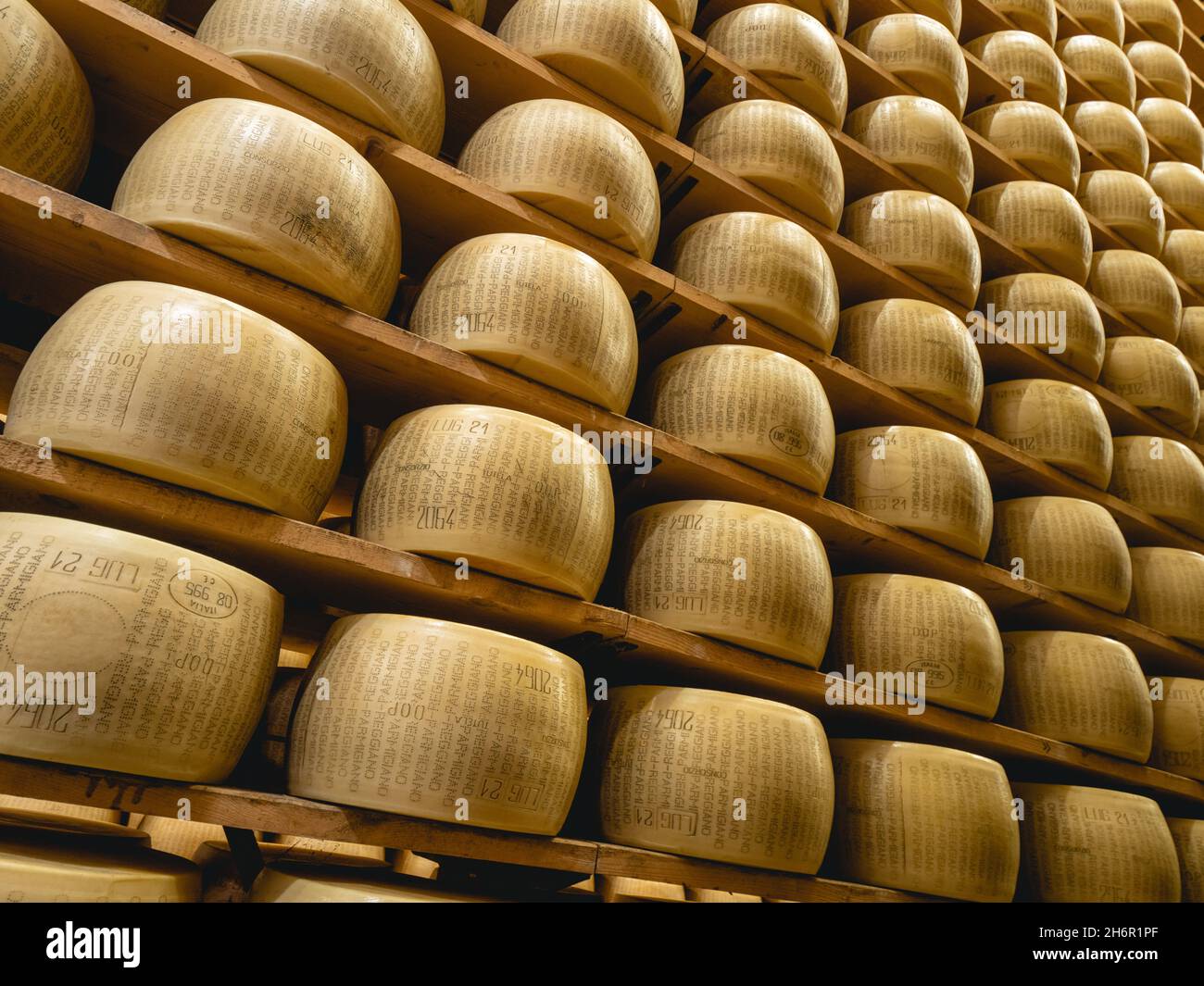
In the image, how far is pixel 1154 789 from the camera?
1.52 m

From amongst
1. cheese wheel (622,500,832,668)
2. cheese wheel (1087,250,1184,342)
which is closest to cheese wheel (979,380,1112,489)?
cheese wheel (1087,250,1184,342)

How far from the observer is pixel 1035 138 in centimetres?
213

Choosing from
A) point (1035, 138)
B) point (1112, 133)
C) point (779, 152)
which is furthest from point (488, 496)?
point (1112, 133)

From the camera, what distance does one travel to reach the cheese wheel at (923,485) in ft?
4.48

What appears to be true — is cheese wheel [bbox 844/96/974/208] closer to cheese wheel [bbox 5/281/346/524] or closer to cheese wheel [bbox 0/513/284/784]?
cheese wheel [bbox 5/281/346/524]

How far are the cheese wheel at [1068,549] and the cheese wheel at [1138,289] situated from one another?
31.9 inches

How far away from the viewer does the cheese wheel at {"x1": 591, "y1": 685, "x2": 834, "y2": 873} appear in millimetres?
969

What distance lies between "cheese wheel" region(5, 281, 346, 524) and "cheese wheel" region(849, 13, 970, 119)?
5.59 feet

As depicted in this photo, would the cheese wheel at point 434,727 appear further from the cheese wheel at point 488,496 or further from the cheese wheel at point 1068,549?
the cheese wheel at point 1068,549

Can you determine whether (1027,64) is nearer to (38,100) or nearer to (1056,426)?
(1056,426)

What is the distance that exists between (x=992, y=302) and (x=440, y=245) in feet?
4.03

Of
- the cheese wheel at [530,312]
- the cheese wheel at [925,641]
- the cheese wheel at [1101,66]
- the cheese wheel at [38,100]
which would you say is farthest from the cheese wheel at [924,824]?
the cheese wheel at [1101,66]

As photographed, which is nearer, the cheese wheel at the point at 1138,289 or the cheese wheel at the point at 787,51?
the cheese wheel at the point at 787,51
